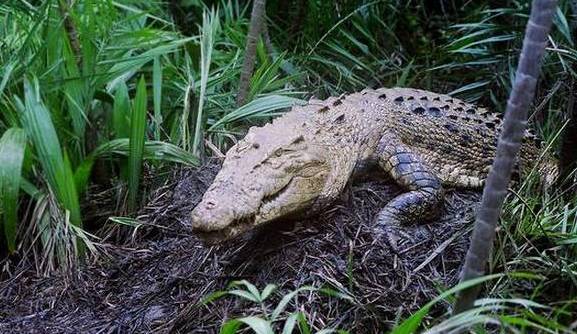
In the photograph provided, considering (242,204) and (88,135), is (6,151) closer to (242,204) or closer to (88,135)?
(88,135)

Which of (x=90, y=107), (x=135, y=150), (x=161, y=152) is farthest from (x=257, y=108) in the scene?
(x=90, y=107)

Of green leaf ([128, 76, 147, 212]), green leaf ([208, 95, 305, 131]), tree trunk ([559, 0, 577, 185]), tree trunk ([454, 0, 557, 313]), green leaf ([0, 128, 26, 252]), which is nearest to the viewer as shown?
tree trunk ([454, 0, 557, 313])

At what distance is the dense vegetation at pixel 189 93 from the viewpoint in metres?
3.36

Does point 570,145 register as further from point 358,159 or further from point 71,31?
point 71,31

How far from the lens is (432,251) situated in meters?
3.22

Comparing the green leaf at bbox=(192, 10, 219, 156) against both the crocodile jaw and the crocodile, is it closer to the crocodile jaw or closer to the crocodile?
the crocodile

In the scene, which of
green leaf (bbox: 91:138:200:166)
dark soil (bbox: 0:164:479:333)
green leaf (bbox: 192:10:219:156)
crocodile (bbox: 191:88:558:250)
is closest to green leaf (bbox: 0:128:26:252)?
dark soil (bbox: 0:164:479:333)

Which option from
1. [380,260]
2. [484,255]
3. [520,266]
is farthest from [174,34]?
[484,255]

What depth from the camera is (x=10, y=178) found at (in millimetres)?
3629

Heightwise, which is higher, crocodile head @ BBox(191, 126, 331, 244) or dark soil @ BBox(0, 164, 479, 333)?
crocodile head @ BBox(191, 126, 331, 244)

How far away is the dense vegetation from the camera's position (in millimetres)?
3357

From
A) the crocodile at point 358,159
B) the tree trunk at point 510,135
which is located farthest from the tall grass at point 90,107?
the tree trunk at point 510,135

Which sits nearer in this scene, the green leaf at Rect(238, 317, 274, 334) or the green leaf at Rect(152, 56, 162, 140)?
the green leaf at Rect(238, 317, 274, 334)

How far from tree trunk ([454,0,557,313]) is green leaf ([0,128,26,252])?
1907 millimetres
